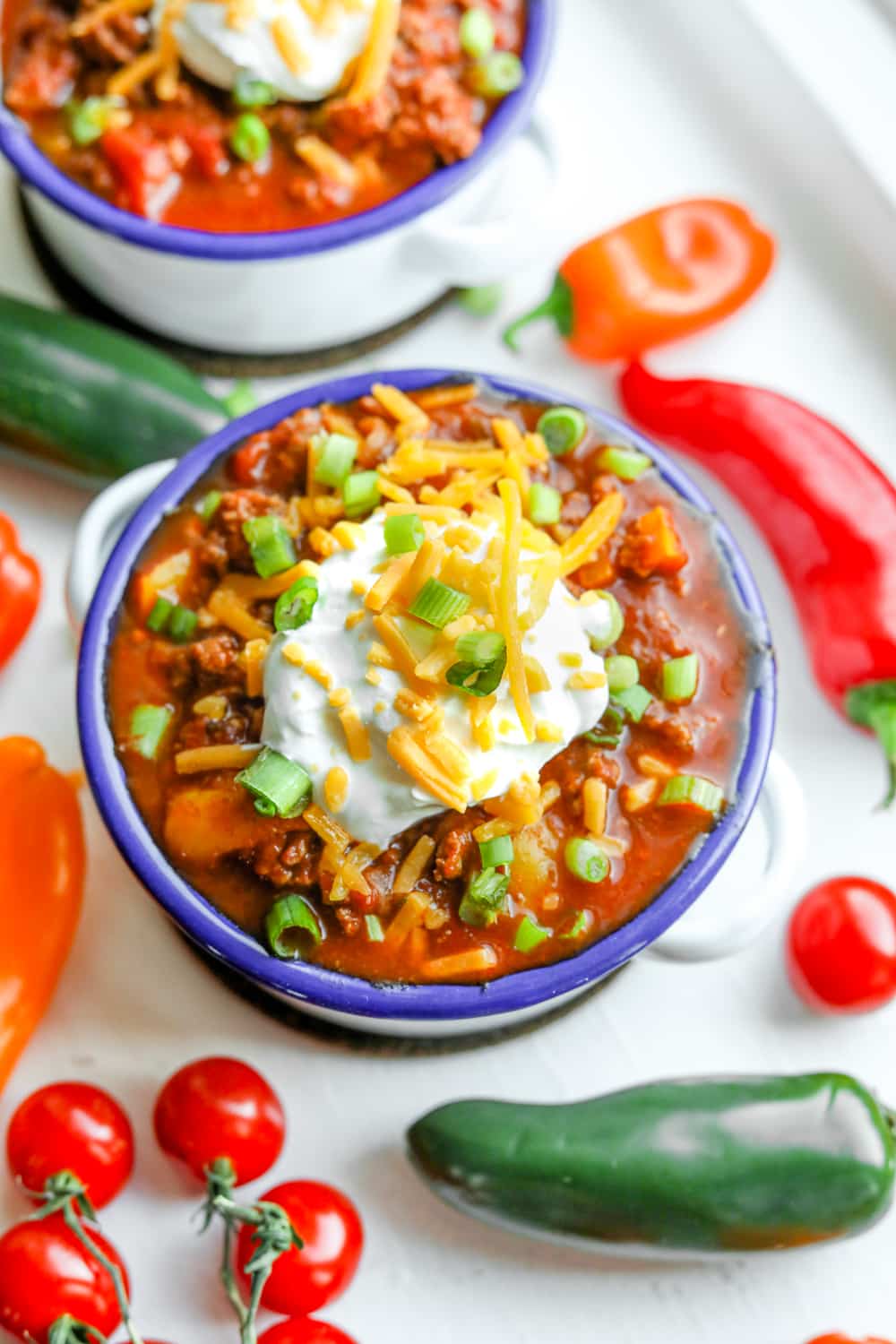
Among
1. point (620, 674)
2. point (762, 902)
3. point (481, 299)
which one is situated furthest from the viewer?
point (481, 299)

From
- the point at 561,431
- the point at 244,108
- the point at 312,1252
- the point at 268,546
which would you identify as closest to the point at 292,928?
the point at 268,546

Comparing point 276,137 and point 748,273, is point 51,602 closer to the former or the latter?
point 276,137

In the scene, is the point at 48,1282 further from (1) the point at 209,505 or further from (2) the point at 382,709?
(1) the point at 209,505

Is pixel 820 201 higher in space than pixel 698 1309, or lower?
higher

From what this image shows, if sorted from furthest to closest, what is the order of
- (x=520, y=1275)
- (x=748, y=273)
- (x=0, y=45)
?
(x=748, y=273)
(x=0, y=45)
(x=520, y=1275)

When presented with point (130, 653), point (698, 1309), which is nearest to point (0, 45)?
point (130, 653)

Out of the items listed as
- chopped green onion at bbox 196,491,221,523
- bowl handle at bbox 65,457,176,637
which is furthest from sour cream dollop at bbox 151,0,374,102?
chopped green onion at bbox 196,491,221,523
